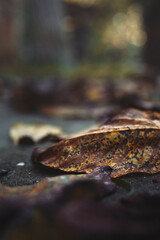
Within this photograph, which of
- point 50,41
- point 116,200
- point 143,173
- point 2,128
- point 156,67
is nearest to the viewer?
point 116,200

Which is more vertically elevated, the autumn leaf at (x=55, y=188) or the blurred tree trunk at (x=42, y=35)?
the blurred tree trunk at (x=42, y=35)

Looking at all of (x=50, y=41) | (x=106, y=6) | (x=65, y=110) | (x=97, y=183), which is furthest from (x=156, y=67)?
(x=106, y=6)

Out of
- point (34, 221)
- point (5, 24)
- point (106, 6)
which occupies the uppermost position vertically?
point (106, 6)

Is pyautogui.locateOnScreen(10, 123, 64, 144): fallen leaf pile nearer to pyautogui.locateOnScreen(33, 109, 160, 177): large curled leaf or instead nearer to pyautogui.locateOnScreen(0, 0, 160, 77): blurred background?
pyautogui.locateOnScreen(33, 109, 160, 177): large curled leaf

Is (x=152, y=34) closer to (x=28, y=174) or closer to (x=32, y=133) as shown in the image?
(x=32, y=133)

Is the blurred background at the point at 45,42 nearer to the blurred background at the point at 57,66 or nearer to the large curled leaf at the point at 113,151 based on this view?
the blurred background at the point at 57,66

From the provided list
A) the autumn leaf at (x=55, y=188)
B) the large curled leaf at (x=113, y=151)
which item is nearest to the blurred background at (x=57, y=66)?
the large curled leaf at (x=113, y=151)

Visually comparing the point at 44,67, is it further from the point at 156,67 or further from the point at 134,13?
the point at 134,13
